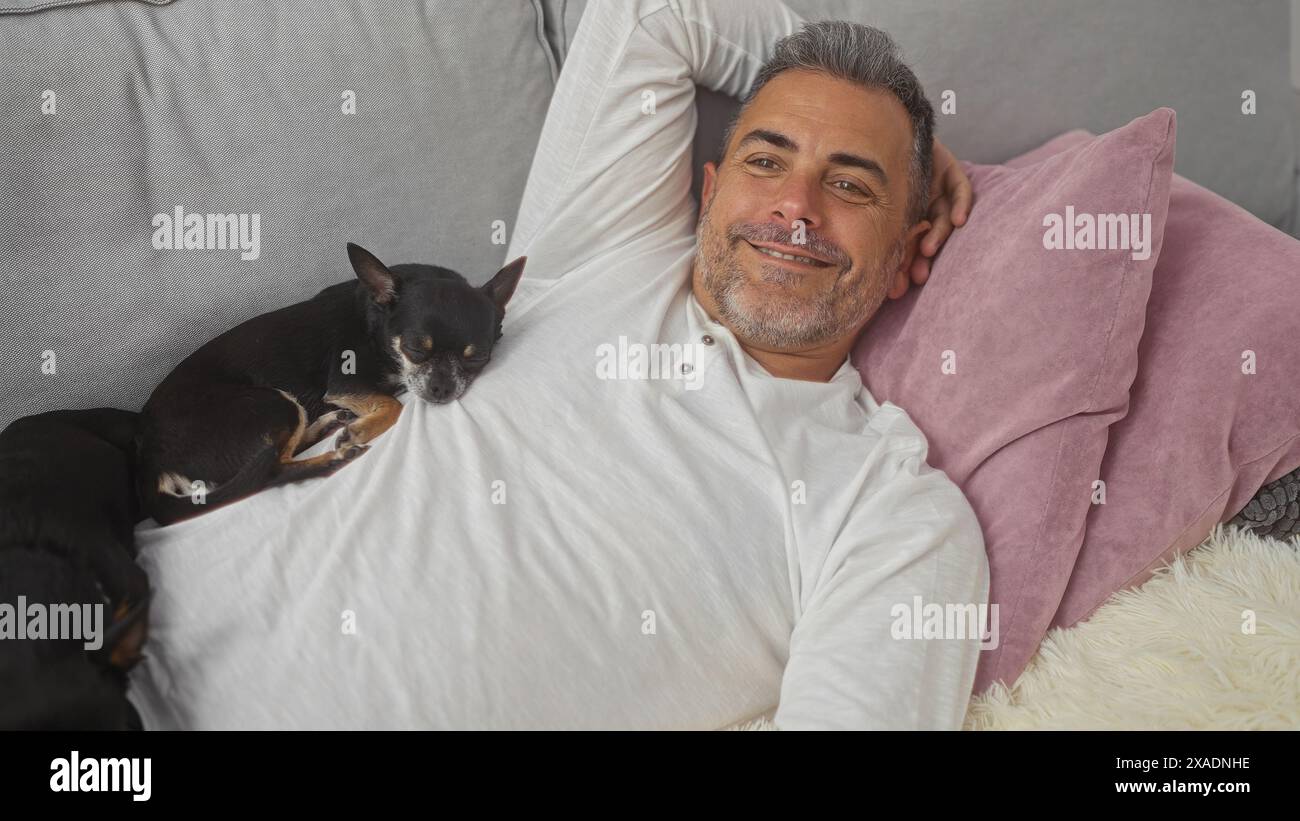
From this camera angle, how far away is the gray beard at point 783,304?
1.41 m

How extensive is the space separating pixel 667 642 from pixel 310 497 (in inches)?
20.4

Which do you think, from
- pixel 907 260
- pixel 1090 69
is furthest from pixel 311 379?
pixel 1090 69

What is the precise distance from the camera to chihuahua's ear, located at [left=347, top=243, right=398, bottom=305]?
138cm

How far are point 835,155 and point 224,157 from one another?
3.23 feet

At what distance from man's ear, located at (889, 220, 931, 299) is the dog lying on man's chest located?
0.65 meters

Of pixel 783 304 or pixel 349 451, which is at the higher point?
pixel 783 304

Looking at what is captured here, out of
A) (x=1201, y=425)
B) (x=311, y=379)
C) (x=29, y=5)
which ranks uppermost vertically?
(x=29, y=5)

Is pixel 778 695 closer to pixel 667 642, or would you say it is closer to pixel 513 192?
pixel 667 642

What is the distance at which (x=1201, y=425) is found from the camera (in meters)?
1.26

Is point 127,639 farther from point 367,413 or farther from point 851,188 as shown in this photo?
point 851,188

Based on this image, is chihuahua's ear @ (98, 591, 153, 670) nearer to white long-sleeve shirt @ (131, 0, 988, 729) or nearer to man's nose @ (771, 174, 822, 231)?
white long-sleeve shirt @ (131, 0, 988, 729)

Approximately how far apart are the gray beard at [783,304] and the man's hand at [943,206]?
0.23 feet
